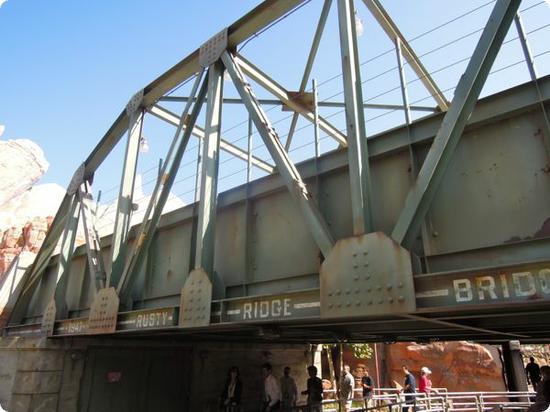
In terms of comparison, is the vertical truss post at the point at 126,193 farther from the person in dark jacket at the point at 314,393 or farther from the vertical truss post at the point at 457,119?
the person in dark jacket at the point at 314,393

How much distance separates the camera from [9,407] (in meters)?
8.78

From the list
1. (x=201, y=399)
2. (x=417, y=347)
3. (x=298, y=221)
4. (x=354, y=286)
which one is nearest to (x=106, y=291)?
(x=298, y=221)

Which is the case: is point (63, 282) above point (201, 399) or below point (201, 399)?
above

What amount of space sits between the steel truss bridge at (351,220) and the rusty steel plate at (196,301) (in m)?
0.02

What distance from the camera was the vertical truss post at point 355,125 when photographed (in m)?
4.09

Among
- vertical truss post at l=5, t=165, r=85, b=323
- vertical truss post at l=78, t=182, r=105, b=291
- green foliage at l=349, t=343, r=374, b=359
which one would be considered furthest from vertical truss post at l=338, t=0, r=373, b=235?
green foliage at l=349, t=343, r=374, b=359

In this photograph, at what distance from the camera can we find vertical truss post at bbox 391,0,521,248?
375 centimetres

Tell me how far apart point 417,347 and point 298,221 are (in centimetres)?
2790

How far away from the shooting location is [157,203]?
Answer: 6.85m

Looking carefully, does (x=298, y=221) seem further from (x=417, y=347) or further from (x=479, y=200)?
(x=417, y=347)

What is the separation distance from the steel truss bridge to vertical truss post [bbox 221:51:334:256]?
0.06 ft

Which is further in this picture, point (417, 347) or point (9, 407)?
point (417, 347)

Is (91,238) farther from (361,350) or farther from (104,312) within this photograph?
(361,350)

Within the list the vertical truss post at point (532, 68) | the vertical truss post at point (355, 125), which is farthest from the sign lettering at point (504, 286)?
the vertical truss post at point (532, 68)
